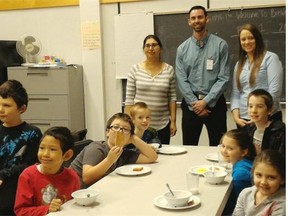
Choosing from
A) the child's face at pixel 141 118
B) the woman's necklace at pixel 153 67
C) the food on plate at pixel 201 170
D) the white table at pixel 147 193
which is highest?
the woman's necklace at pixel 153 67

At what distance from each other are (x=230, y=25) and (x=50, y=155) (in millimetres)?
3126

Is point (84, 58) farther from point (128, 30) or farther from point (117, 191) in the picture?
point (117, 191)

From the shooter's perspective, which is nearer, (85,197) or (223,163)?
(85,197)

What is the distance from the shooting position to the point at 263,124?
104 inches

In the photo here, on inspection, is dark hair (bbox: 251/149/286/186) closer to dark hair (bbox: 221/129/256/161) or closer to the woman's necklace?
dark hair (bbox: 221/129/256/161)

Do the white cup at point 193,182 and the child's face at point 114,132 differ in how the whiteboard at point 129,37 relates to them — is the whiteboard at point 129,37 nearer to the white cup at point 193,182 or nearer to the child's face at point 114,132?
the child's face at point 114,132

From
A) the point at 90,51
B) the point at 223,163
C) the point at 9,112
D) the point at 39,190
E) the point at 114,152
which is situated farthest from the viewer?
the point at 90,51

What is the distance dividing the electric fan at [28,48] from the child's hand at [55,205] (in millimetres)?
3660

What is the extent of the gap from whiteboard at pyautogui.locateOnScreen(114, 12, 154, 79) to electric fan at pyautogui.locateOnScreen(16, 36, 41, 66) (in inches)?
42.3

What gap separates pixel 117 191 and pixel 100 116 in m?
3.21

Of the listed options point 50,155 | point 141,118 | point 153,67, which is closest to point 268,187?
point 50,155

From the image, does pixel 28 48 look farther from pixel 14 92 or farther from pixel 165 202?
pixel 165 202

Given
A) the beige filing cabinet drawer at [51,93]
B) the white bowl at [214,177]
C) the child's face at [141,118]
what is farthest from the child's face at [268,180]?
the beige filing cabinet drawer at [51,93]

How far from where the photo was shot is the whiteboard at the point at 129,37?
4832 mm
